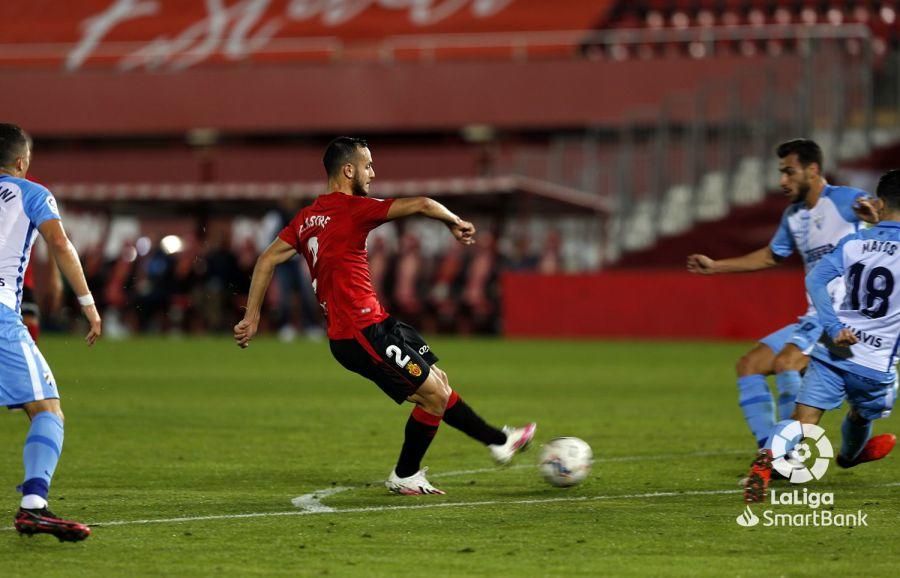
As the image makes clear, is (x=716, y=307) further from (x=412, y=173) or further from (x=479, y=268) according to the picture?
(x=412, y=173)

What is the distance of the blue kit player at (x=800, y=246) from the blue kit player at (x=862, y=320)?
74 centimetres

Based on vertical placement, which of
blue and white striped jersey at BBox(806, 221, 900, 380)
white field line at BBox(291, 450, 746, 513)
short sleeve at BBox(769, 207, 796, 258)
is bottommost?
white field line at BBox(291, 450, 746, 513)

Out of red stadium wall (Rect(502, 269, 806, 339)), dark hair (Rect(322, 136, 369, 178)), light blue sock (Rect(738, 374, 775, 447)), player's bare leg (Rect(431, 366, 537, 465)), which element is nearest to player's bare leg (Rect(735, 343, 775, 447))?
light blue sock (Rect(738, 374, 775, 447))

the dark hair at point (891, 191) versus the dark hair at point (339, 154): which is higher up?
the dark hair at point (339, 154)

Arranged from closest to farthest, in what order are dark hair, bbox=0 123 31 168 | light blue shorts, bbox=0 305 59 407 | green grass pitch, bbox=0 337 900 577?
green grass pitch, bbox=0 337 900 577, light blue shorts, bbox=0 305 59 407, dark hair, bbox=0 123 31 168

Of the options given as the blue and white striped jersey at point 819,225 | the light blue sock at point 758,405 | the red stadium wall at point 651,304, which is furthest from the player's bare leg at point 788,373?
the red stadium wall at point 651,304

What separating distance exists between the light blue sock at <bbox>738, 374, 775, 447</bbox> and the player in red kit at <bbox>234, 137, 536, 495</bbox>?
1.90 meters

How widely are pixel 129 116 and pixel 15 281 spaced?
27.7m

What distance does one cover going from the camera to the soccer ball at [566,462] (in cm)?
793

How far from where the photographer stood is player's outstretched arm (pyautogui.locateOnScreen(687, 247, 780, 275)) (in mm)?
8727

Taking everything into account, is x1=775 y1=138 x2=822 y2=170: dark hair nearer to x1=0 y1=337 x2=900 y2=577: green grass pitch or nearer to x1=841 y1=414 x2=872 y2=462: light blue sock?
x1=841 y1=414 x2=872 y2=462: light blue sock

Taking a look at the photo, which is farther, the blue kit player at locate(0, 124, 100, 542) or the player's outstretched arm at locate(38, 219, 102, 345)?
the player's outstretched arm at locate(38, 219, 102, 345)

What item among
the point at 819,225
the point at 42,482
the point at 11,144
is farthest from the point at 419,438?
the point at 819,225

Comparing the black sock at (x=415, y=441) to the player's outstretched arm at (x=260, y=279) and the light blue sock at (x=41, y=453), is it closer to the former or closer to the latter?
the player's outstretched arm at (x=260, y=279)
